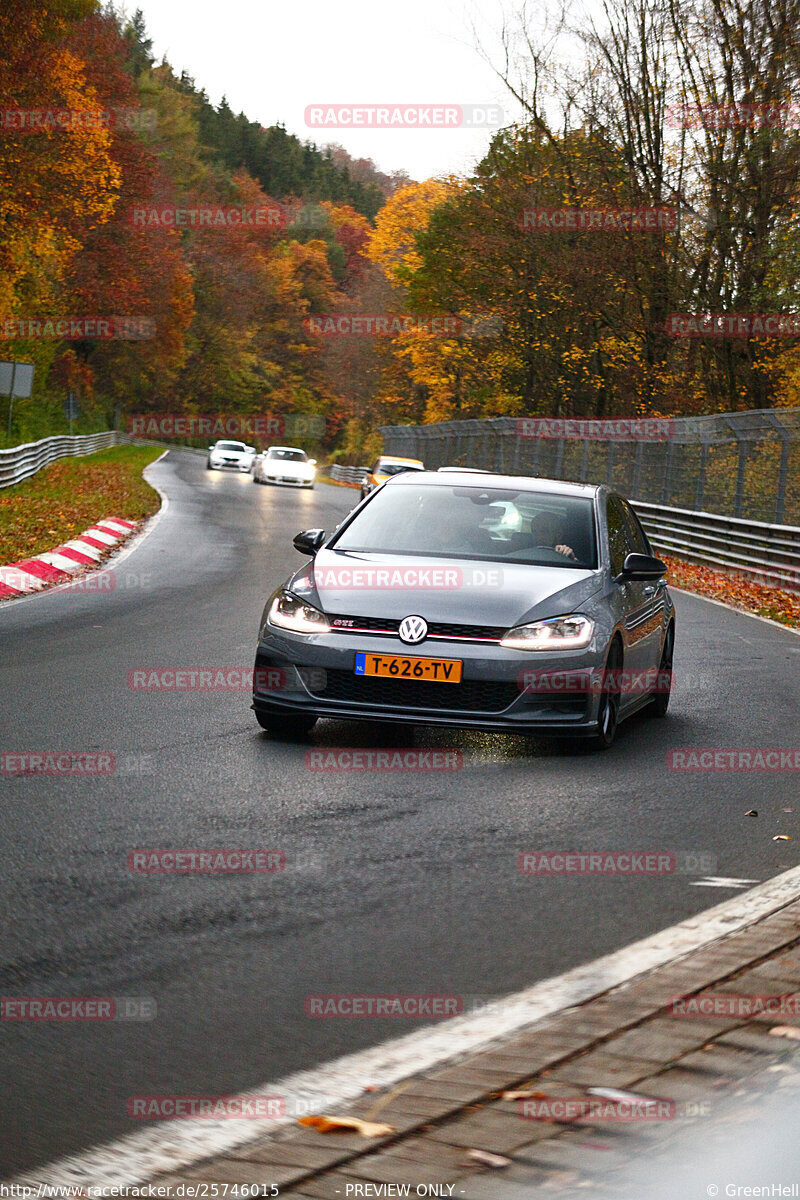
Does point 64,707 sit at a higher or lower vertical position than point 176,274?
lower

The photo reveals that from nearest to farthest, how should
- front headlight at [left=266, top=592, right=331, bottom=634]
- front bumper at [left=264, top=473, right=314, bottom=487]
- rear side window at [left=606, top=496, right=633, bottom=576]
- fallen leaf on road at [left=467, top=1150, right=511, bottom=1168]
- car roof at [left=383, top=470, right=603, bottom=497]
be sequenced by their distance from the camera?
fallen leaf on road at [left=467, top=1150, right=511, bottom=1168] → front headlight at [left=266, top=592, right=331, bottom=634] → rear side window at [left=606, top=496, right=633, bottom=576] → car roof at [left=383, top=470, right=603, bottom=497] → front bumper at [left=264, top=473, right=314, bottom=487]

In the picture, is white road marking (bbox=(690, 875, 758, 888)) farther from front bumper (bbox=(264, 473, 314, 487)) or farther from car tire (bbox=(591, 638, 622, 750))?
front bumper (bbox=(264, 473, 314, 487))

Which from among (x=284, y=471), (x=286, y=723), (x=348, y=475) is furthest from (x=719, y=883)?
(x=348, y=475)

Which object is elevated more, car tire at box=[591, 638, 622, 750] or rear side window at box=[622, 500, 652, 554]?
rear side window at box=[622, 500, 652, 554]

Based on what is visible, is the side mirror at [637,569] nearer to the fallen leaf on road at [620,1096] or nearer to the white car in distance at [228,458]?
the fallen leaf on road at [620,1096]

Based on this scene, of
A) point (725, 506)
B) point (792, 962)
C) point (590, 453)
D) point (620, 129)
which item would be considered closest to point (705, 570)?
point (725, 506)

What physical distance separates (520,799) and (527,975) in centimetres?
266

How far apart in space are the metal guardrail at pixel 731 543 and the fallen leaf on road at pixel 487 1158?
19.1 metres

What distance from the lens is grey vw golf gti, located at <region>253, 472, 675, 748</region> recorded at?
26.7ft

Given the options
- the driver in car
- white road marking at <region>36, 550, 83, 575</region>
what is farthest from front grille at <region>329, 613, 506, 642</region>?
white road marking at <region>36, 550, 83, 575</region>

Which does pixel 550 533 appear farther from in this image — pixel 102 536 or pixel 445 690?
pixel 102 536

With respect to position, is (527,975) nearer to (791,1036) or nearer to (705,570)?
(791,1036)

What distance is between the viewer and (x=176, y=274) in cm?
8662

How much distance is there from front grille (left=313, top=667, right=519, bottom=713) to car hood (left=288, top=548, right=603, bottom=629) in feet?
1.10
